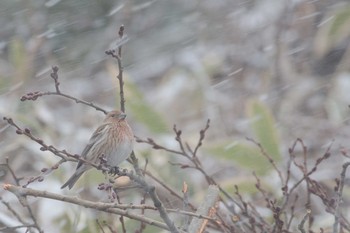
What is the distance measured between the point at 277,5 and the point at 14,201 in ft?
7.86

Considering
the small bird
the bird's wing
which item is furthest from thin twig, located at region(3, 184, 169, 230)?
the bird's wing

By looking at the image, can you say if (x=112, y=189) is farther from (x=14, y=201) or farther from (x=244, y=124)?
(x=244, y=124)

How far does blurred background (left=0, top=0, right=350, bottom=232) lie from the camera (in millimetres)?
4141

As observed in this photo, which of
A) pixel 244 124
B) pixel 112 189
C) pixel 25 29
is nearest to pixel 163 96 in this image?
pixel 244 124

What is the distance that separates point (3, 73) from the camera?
524cm

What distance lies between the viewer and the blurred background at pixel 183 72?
4.14 metres

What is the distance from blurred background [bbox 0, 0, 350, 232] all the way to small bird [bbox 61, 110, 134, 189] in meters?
0.68

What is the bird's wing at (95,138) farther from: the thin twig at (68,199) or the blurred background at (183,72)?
the thin twig at (68,199)

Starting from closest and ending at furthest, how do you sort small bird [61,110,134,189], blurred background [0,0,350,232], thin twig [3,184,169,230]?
thin twig [3,184,169,230] → small bird [61,110,134,189] → blurred background [0,0,350,232]

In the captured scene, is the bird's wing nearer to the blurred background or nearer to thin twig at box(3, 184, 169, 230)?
the blurred background

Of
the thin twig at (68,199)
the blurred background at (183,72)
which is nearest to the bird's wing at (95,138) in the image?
the blurred background at (183,72)

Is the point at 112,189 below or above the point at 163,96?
below

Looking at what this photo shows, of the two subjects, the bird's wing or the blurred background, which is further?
the blurred background

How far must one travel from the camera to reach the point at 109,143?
2.54m
